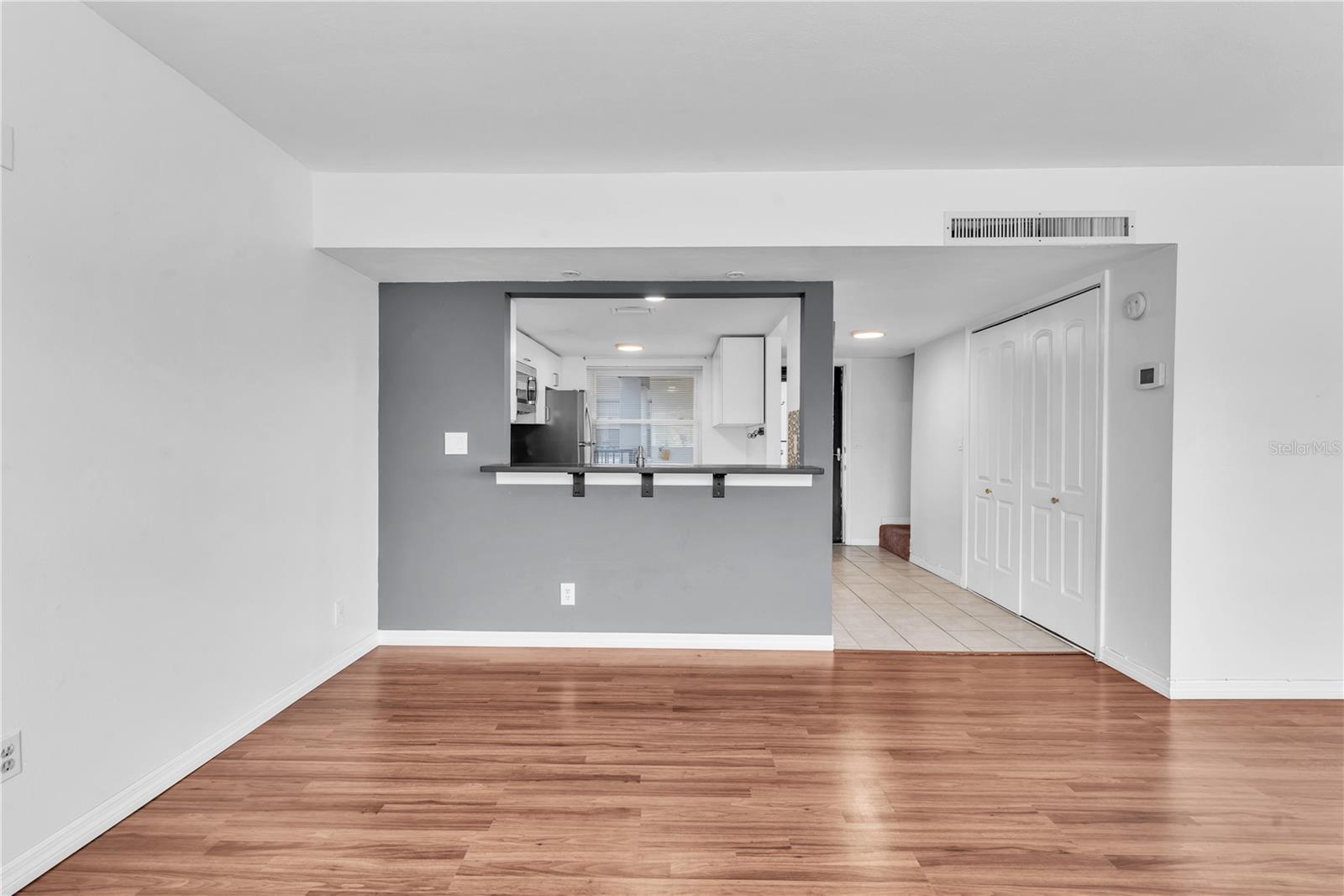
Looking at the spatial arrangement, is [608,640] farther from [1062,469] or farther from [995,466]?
[995,466]

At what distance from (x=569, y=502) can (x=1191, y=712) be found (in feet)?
9.73

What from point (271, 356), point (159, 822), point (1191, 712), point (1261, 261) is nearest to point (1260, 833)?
point (1191, 712)

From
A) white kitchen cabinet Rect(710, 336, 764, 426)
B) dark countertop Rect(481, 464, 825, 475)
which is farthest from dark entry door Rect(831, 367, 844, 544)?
dark countertop Rect(481, 464, 825, 475)

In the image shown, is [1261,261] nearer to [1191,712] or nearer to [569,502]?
[1191,712]

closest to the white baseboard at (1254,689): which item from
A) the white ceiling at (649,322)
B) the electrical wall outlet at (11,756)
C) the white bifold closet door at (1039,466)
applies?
the white bifold closet door at (1039,466)

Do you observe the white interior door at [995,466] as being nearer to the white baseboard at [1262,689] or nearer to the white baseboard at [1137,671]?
the white baseboard at [1137,671]

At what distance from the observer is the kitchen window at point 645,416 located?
25.2 feet

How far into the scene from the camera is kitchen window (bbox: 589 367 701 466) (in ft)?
25.2

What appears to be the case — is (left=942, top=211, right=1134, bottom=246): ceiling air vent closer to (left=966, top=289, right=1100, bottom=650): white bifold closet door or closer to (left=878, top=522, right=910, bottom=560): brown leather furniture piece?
(left=966, top=289, right=1100, bottom=650): white bifold closet door

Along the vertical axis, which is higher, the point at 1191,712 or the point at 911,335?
the point at 911,335

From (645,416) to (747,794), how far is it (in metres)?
5.75

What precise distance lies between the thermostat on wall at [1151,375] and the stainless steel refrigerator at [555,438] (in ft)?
9.29

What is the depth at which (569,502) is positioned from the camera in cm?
370

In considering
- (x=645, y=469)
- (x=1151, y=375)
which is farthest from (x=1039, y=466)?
(x=645, y=469)
